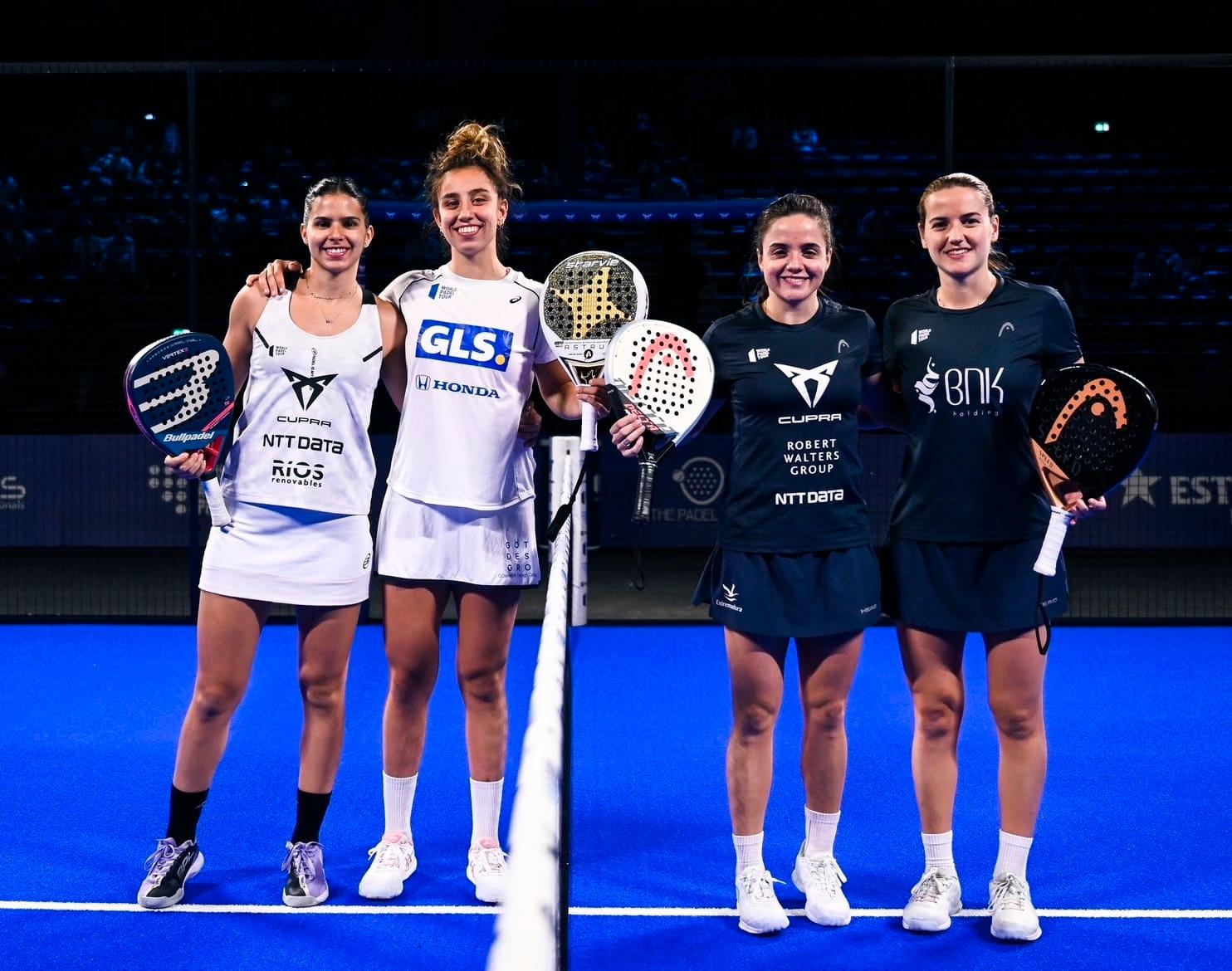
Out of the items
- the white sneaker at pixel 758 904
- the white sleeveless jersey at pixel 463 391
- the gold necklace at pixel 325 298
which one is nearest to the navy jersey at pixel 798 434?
the white sleeveless jersey at pixel 463 391

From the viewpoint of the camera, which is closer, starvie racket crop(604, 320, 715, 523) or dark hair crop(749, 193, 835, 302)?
starvie racket crop(604, 320, 715, 523)

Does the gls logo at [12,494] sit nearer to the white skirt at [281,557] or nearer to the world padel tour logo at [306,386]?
the white skirt at [281,557]

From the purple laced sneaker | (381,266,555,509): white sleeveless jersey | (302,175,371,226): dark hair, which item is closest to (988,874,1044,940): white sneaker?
(381,266,555,509): white sleeveless jersey

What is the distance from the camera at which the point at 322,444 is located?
3.43 m

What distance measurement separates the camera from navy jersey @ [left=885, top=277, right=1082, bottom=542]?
328cm

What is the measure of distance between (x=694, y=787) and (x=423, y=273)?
209 cm

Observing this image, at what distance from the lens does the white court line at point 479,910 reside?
341cm

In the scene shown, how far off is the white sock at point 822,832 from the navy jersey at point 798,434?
2.40 ft

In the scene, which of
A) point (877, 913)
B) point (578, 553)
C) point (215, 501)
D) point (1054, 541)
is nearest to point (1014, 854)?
point (877, 913)

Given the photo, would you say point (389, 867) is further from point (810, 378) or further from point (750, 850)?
point (810, 378)

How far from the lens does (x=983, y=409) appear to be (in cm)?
328

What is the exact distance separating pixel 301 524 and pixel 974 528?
1.78 metres

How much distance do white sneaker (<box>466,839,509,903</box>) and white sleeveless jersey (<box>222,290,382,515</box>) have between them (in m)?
1.02

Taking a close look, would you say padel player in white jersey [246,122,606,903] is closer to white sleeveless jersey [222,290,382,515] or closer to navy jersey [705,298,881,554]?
white sleeveless jersey [222,290,382,515]
